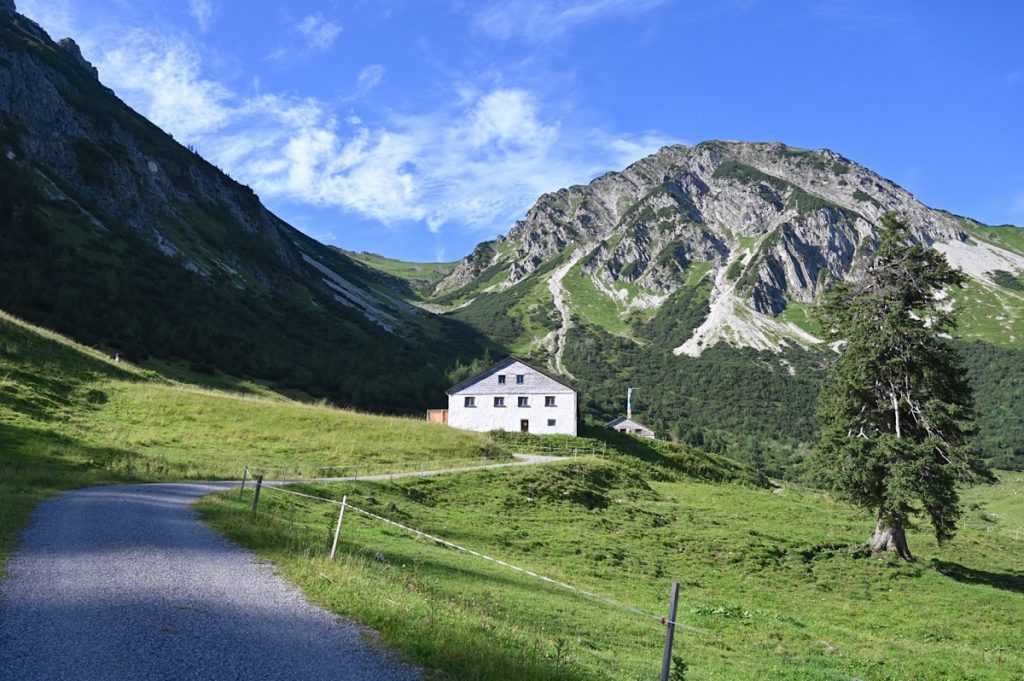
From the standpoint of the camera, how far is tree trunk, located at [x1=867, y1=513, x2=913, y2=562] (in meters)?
32.6

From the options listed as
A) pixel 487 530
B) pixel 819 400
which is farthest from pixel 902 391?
pixel 487 530

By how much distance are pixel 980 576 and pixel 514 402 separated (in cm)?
5264

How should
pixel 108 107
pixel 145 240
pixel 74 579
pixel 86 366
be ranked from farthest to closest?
1. pixel 108 107
2. pixel 145 240
3. pixel 86 366
4. pixel 74 579

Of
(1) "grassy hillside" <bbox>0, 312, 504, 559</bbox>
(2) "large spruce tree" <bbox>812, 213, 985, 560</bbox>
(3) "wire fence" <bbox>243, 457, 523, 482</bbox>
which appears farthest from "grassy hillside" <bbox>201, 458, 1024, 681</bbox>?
(1) "grassy hillside" <bbox>0, 312, 504, 559</bbox>

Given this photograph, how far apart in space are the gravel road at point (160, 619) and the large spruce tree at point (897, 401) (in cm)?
3081

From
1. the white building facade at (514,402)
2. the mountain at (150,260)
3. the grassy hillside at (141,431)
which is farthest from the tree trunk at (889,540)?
the mountain at (150,260)

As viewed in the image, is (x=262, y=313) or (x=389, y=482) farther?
(x=262, y=313)

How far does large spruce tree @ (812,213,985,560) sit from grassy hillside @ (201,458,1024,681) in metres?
3.63

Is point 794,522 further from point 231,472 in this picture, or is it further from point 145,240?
point 145,240

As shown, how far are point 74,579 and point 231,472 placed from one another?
2520 centimetres

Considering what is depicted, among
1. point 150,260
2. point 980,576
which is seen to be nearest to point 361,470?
point 980,576

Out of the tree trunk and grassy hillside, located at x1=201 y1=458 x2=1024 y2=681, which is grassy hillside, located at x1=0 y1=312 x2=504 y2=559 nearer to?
grassy hillside, located at x1=201 y1=458 x2=1024 y2=681

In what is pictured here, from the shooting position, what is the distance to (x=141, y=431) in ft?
134

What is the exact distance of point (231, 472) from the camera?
115 ft
